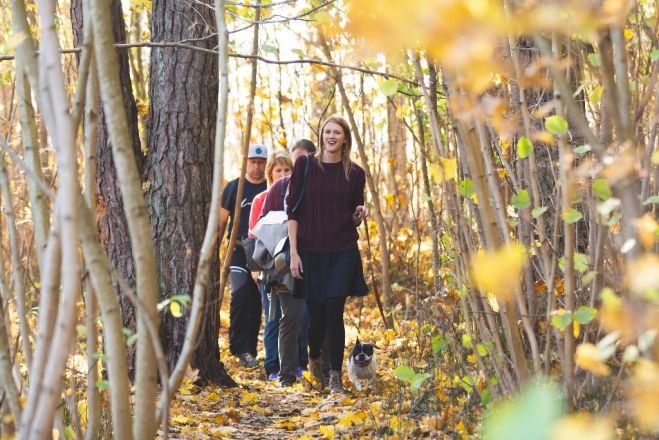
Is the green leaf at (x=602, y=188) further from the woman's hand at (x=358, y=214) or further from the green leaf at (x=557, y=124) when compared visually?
the woman's hand at (x=358, y=214)

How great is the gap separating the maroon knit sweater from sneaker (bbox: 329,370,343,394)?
0.76 metres

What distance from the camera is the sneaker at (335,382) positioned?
507cm

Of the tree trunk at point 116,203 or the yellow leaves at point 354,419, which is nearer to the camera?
the yellow leaves at point 354,419

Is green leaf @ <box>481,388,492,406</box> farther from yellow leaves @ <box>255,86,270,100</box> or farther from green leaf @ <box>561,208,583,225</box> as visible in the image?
yellow leaves @ <box>255,86,270,100</box>

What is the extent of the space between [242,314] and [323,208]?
183 centimetres

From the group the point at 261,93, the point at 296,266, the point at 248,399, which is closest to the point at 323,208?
the point at 296,266

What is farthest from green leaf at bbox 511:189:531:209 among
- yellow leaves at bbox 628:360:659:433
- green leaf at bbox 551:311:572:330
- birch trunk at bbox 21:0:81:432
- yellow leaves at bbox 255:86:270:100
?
yellow leaves at bbox 255:86:270:100

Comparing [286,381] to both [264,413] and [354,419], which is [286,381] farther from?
[354,419]

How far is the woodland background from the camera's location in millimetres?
1500

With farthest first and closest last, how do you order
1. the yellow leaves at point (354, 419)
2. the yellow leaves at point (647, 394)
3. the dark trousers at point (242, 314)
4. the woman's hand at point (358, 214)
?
the dark trousers at point (242, 314), the woman's hand at point (358, 214), the yellow leaves at point (354, 419), the yellow leaves at point (647, 394)

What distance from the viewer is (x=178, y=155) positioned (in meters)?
5.04

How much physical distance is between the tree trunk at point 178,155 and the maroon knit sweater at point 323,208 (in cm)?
58

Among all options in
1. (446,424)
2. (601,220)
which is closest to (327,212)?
(446,424)

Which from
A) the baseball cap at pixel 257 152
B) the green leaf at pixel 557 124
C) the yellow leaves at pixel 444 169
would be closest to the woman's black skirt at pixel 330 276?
the baseball cap at pixel 257 152
